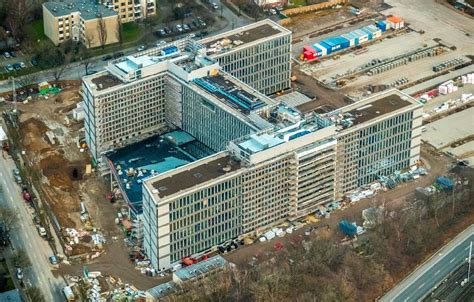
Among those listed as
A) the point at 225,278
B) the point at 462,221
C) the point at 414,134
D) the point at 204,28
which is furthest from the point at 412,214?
the point at 204,28

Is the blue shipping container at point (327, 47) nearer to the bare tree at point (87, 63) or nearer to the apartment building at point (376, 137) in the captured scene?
the apartment building at point (376, 137)

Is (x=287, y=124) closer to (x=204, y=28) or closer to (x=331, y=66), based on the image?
(x=331, y=66)

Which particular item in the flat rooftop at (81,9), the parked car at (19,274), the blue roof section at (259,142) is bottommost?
the parked car at (19,274)

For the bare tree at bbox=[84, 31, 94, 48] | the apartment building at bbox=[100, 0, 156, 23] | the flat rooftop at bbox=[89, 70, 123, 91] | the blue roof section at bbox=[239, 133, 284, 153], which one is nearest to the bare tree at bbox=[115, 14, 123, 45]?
the apartment building at bbox=[100, 0, 156, 23]

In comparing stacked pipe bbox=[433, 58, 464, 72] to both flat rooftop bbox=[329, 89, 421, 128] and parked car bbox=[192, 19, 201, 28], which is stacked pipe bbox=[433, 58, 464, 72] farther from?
parked car bbox=[192, 19, 201, 28]

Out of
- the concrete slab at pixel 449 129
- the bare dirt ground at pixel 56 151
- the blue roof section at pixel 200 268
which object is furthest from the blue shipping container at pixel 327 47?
the blue roof section at pixel 200 268

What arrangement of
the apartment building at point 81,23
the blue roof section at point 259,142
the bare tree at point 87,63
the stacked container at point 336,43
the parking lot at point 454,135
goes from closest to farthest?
the blue roof section at point 259,142 < the parking lot at point 454,135 < the bare tree at point 87,63 < the apartment building at point 81,23 < the stacked container at point 336,43
